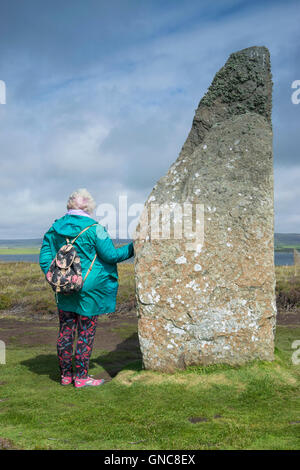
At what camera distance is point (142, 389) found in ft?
19.6

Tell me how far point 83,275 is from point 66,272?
12.4 inches

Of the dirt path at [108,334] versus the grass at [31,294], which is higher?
the grass at [31,294]

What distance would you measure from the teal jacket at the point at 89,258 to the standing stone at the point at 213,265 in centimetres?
45

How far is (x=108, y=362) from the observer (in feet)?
26.6

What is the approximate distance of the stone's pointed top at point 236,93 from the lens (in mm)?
7148

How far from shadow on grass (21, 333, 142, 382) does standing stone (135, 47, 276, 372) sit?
0.98 m

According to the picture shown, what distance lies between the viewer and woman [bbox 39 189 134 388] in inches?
247
